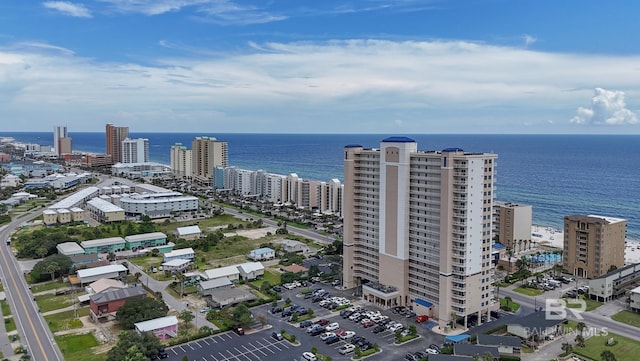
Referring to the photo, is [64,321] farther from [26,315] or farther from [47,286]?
[47,286]

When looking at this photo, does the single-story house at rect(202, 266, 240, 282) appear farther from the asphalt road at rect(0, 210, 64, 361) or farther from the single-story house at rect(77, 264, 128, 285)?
the asphalt road at rect(0, 210, 64, 361)

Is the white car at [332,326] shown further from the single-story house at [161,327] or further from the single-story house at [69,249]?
the single-story house at [69,249]

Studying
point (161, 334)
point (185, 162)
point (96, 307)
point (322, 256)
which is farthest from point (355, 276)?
point (185, 162)

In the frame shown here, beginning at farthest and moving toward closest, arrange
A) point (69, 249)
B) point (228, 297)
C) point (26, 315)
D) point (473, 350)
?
point (69, 249) < point (228, 297) < point (26, 315) < point (473, 350)

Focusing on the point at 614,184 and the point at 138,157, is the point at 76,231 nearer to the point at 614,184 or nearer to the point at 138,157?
the point at 138,157

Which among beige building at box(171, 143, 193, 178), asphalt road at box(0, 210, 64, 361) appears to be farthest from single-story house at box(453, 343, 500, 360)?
beige building at box(171, 143, 193, 178)

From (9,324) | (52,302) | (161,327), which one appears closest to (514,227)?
(161,327)
